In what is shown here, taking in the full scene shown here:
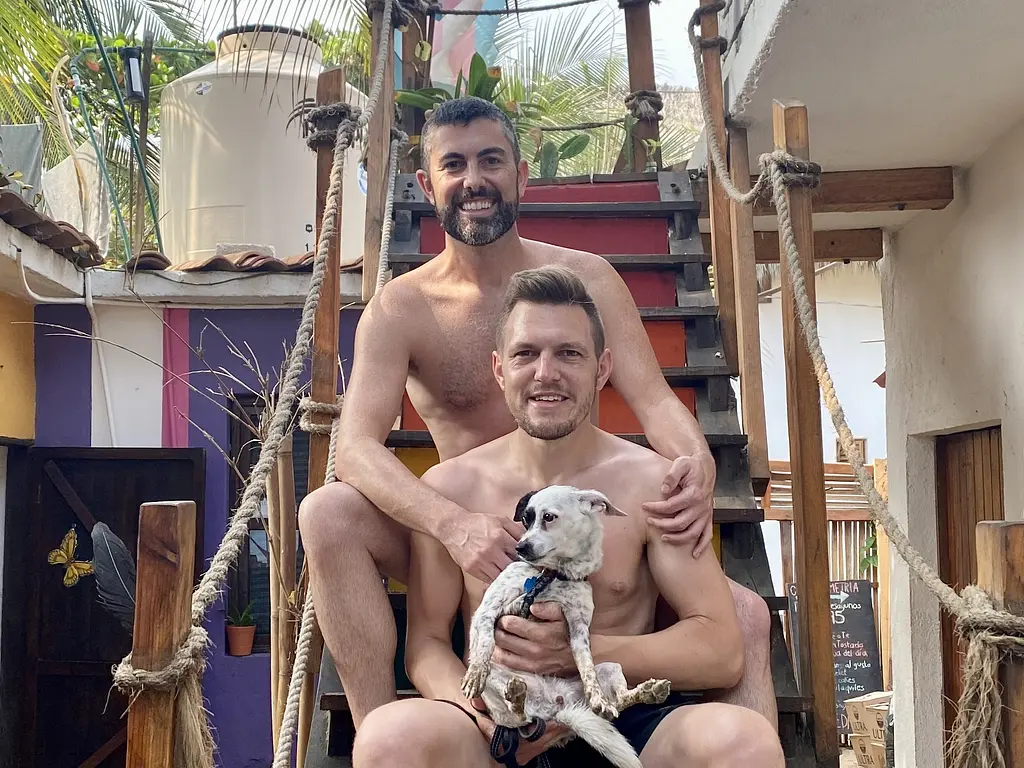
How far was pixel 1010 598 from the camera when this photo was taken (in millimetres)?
1775

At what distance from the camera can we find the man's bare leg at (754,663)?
6.93 ft

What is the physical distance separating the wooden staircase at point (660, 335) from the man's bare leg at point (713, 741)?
1.93 ft

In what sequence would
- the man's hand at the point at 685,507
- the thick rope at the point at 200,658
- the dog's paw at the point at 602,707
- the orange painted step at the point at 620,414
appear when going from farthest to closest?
the orange painted step at the point at 620,414
the man's hand at the point at 685,507
the dog's paw at the point at 602,707
the thick rope at the point at 200,658

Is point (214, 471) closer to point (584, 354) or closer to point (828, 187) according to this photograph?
point (828, 187)

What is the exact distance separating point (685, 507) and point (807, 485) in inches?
32.4

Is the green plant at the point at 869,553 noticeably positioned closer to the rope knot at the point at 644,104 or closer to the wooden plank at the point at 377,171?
the rope knot at the point at 644,104

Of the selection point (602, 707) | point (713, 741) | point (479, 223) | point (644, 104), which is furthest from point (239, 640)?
point (713, 741)

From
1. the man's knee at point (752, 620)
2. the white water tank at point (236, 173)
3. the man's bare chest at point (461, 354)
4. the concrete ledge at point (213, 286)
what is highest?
the white water tank at point (236, 173)

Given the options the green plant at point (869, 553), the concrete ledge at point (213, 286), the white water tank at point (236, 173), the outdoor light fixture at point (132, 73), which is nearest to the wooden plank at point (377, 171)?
the concrete ledge at point (213, 286)

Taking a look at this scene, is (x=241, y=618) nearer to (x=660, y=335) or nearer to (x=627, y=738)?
(x=660, y=335)

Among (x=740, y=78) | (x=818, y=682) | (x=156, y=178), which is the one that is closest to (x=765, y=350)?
(x=156, y=178)

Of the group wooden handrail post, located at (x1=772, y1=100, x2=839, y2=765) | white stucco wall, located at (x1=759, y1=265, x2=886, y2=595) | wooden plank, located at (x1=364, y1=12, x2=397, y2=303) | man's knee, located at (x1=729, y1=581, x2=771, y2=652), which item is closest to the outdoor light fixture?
wooden plank, located at (x1=364, y1=12, x2=397, y2=303)

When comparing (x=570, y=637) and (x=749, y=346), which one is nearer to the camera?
(x=570, y=637)

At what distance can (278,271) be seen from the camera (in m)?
5.73
